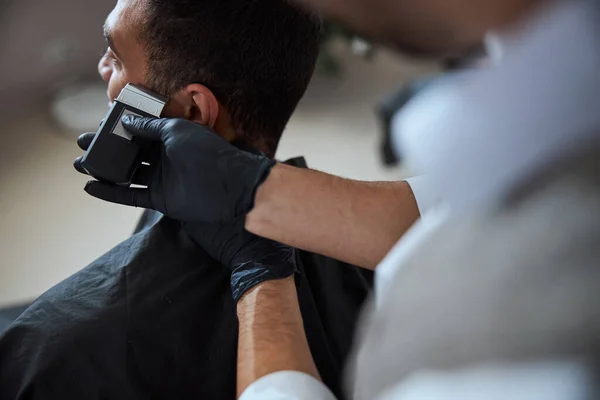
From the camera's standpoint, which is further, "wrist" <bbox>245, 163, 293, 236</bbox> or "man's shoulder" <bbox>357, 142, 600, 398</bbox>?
"wrist" <bbox>245, 163, 293, 236</bbox>

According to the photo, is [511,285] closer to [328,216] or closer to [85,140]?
[328,216]

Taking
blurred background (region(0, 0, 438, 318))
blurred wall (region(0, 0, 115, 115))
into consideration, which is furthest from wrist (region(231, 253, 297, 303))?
blurred wall (region(0, 0, 115, 115))

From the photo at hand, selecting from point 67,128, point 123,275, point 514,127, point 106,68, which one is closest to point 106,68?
point 106,68

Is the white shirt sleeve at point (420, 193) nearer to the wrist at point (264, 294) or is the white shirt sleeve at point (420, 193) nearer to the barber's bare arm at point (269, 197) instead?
the barber's bare arm at point (269, 197)

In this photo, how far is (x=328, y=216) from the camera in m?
1.00

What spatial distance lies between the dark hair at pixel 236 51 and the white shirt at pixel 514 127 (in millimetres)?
578

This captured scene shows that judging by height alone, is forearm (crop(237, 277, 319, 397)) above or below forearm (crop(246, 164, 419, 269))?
below

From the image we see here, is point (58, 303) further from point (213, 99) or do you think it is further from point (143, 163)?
point (213, 99)

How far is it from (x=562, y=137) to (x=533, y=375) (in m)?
0.19

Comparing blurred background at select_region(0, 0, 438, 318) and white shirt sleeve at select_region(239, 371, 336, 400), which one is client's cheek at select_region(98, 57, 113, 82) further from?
blurred background at select_region(0, 0, 438, 318)

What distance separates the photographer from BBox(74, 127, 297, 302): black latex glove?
3.41ft

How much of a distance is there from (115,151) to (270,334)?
0.36 metres

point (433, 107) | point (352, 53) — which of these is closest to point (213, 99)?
point (433, 107)

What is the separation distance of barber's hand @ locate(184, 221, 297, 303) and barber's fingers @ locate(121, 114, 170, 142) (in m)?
0.17
